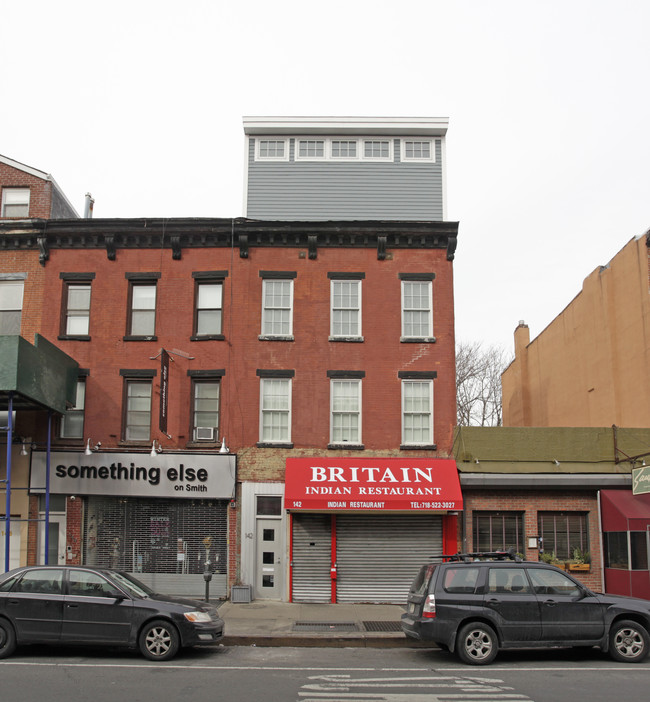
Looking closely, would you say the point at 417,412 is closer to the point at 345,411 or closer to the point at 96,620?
the point at 345,411

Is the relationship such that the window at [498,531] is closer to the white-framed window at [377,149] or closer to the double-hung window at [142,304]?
the double-hung window at [142,304]

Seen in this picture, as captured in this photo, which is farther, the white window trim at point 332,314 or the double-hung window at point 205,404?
the white window trim at point 332,314

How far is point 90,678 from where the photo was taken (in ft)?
35.0

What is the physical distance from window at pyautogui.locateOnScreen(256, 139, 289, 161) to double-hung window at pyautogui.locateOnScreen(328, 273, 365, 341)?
4.79 m

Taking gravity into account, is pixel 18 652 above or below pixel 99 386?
below

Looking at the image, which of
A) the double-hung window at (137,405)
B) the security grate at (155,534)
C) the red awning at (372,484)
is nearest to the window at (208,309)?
the double-hung window at (137,405)

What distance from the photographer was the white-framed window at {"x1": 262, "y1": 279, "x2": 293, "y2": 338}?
20.9 meters

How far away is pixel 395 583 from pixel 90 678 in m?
10.3

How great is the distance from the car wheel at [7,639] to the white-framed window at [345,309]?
11294mm

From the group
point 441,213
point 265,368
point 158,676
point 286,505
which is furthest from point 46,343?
point 441,213

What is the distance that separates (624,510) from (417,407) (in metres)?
5.80

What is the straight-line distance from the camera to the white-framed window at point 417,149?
2312 cm

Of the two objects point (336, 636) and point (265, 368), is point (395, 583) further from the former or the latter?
point (265, 368)

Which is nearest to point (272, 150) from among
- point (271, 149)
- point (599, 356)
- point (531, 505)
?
point (271, 149)
